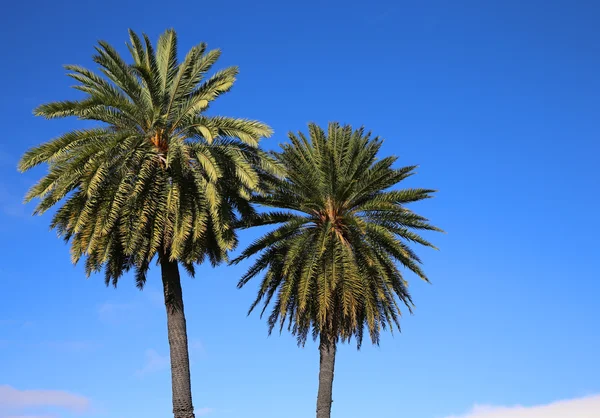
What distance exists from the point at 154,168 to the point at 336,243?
29.8 ft

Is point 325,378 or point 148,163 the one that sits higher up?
point 148,163

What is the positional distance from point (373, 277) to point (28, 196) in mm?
15001

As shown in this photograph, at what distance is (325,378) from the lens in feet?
116

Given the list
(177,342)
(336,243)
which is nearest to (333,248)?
(336,243)

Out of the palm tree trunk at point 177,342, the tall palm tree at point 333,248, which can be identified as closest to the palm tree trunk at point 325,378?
the tall palm tree at point 333,248

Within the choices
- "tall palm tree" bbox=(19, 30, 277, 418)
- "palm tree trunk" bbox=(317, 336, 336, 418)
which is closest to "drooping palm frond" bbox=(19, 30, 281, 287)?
"tall palm tree" bbox=(19, 30, 277, 418)

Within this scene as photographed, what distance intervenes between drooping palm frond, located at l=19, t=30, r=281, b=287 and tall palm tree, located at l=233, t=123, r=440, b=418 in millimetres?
4327

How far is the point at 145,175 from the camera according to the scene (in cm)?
2995

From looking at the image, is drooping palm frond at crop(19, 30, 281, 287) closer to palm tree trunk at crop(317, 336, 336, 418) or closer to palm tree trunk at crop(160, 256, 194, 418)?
palm tree trunk at crop(160, 256, 194, 418)

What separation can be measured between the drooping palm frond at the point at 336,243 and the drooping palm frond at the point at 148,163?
14.0 feet

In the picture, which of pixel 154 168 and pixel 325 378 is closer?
pixel 154 168

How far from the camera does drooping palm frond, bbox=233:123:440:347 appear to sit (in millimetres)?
34406

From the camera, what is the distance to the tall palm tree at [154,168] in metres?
29.7

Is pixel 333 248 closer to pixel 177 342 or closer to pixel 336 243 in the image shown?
pixel 336 243
